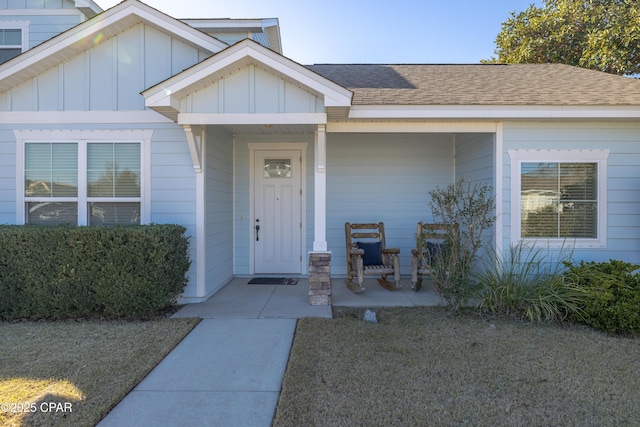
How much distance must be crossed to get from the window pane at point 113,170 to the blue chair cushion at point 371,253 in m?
3.70

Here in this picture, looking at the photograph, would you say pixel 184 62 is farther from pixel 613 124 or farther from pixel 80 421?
pixel 613 124

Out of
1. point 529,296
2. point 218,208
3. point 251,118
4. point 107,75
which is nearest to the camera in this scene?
point 529,296

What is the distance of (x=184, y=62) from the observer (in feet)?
17.9

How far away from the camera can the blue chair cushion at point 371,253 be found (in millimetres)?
6523

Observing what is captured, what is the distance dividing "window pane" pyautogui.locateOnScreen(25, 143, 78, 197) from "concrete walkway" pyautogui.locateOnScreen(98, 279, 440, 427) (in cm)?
253

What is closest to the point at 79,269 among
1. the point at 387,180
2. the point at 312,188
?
the point at 312,188

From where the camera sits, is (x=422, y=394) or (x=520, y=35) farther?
(x=520, y=35)

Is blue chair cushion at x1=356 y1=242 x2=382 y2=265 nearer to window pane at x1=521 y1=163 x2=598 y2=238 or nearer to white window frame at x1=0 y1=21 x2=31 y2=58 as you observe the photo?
window pane at x1=521 y1=163 x2=598 y2=238

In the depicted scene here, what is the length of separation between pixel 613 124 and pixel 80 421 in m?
7.11

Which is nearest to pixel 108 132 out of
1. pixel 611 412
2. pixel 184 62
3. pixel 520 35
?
pixel 184 62

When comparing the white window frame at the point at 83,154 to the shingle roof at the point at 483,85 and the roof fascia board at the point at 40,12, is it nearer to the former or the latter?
the roof fascia board at the point at 40,12

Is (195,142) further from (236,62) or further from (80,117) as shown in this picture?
(80,117)

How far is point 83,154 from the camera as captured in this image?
5.41 meters

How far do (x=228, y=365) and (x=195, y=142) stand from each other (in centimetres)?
310
